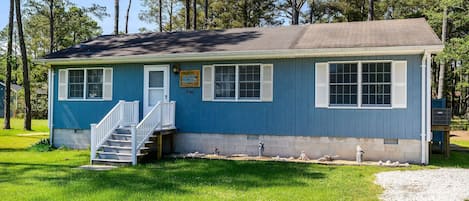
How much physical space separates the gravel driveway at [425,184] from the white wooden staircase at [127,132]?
5584mm

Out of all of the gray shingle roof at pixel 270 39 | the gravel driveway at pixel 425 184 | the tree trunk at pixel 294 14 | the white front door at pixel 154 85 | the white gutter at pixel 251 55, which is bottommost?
the gravel driveway at pixel 425 184

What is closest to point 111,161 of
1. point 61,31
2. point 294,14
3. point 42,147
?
point 42,147

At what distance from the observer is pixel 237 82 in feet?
37.2

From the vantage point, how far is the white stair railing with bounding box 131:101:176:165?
Result: 32.9 feet

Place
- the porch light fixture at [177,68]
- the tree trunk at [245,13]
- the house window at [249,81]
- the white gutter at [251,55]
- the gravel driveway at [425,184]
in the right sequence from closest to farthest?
the gravel driveway at [425,184] → the white gutter at [251,55] → the house window at [249,81] → the porch light fixture at [177,68] → the tree trunk at [245,13]

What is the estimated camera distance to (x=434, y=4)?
86.7 ft

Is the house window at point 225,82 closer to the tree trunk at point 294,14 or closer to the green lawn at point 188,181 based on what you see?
the green lawn at point 188,181

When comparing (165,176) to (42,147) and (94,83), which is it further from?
(42,147)

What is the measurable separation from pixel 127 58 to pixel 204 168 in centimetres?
454

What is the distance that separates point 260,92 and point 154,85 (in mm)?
3263

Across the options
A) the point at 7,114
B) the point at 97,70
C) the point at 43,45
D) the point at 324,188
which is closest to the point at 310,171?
the point at 324,188

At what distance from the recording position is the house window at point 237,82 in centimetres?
1124

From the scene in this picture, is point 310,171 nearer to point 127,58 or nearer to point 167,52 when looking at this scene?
point 167,52

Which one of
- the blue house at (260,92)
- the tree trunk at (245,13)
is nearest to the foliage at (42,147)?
the blue house at (260,92)
